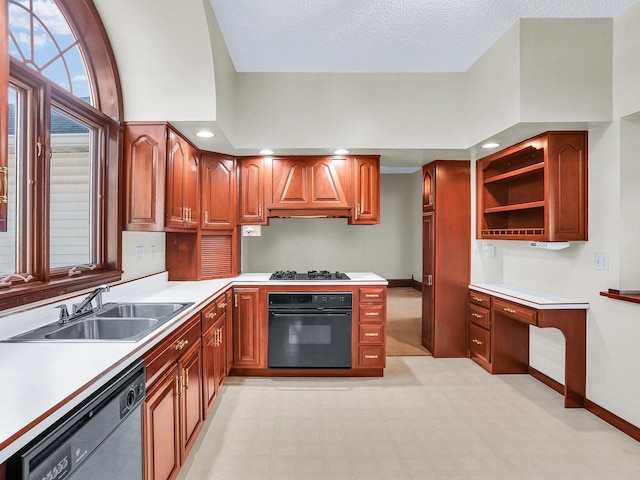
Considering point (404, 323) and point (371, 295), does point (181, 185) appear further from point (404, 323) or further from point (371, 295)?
point (404, 323)

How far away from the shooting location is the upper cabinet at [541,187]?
2859mm

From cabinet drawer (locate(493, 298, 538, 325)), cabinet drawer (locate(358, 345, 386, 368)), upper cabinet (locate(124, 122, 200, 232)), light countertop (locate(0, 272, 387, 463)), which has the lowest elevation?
cabinet drawer (locate(358, 345, 386, 368))

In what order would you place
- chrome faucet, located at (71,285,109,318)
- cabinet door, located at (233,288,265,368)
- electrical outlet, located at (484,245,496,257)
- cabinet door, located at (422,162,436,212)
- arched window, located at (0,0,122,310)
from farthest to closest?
1. cabinet door, located at (422,162,436,212)
2. electrical outlet, located at (484,245,496,257)
3. cabinet door, located at (233,288,265,368)
4. chrome faucet, located at (71,285,109,318)
5. arched window, located at (0,0,122,310)

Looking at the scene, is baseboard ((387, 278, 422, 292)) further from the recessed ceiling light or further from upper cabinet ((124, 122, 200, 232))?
upper cabinet ((124, 122, 200, 232))

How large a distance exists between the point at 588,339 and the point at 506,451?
47.6 inches

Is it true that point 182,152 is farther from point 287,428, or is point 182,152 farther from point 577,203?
point 577,203

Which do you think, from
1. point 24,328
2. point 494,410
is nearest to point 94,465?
point 24,328

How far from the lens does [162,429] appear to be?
170cm

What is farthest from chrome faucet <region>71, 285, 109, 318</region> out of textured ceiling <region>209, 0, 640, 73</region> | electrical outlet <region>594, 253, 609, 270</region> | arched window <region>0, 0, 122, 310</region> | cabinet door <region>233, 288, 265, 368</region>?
electrical outlet <region>594, 253, 609, 270</region>

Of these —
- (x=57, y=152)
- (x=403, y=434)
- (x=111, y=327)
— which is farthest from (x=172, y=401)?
(x=57, y=152)

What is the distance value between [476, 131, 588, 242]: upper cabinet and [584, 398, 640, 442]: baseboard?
1295 millimetres

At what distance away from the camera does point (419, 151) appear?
3.62 metres

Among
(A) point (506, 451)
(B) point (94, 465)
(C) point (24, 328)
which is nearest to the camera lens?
(B) point (94, 465)

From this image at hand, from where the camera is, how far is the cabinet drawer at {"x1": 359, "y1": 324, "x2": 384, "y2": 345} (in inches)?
135
